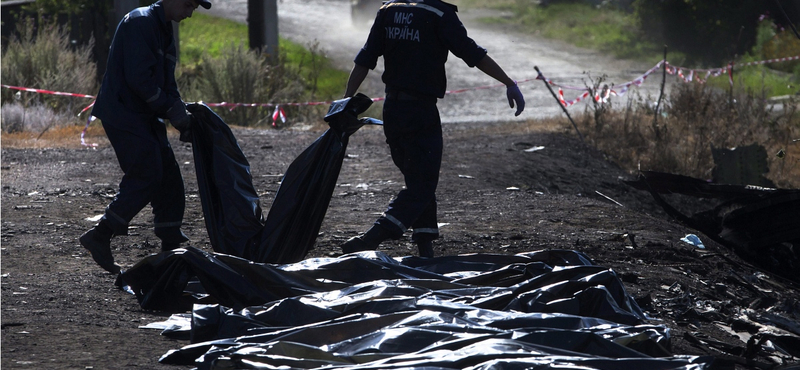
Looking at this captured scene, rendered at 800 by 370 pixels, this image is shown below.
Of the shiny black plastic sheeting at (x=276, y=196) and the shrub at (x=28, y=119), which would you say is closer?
the shiny black plastic sheeting at (x=276, y=196)

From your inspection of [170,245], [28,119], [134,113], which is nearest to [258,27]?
[28,119]

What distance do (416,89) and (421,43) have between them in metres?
0.27

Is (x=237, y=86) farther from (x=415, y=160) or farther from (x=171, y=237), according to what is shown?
(x=415, y=160)

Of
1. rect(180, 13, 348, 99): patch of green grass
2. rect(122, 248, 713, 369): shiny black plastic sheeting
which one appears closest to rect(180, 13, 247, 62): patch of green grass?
rect(180, 13, 348, 99): patch of green grass

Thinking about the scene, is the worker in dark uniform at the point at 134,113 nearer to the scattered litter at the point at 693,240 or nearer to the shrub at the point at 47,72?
the scattered litter at the point at 693,240

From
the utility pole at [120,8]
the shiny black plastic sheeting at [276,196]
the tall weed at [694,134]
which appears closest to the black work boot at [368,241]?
the shiny black plastic sheeting at [276,196]

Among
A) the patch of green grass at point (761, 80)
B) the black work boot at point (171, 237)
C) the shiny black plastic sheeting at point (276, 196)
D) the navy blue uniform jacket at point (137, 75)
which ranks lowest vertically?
A: the black work boot at point (171, 237)

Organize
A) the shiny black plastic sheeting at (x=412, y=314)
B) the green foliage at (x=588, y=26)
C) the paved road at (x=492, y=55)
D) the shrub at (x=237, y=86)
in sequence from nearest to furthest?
the shiny black plastic sheeting at (x=412, y=314), the shrub at (x=237, y=86), the paved road at (x=492, y=55), the green foliage at (x=588, y=26)

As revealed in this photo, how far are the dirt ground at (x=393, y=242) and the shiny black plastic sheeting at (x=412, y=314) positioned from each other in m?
0.28

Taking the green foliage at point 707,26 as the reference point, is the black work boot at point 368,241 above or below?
below

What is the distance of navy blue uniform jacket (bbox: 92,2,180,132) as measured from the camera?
4781 millimetres

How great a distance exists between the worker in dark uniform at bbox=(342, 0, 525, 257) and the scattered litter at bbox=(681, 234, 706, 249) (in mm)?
1865

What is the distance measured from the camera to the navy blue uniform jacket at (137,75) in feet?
15.7

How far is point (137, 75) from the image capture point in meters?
4.76
